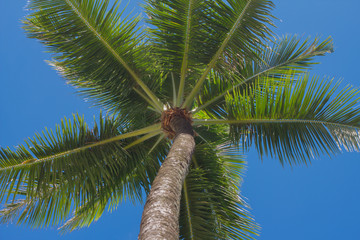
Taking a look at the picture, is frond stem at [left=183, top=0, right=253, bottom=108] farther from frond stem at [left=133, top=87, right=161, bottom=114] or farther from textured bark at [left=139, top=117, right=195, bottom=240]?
textured bark at [left=139, top=117, right=195, bottom=240]

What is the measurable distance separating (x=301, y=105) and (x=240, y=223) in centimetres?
209

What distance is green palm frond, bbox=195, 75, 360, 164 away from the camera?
4.85 metres

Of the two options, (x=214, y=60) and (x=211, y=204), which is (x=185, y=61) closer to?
(x=214, y=60)

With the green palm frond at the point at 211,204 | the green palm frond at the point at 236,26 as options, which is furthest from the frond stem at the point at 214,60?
the green palm frond at the point at 211,204

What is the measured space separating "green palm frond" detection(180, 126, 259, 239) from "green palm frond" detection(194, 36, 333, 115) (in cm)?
94

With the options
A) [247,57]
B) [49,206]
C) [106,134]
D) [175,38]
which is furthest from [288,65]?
[49,206]

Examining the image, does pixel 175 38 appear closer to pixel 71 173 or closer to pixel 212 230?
pixel 71 173

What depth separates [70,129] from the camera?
519cm

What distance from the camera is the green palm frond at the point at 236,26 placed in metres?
5.58

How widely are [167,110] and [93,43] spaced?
1.62 meters

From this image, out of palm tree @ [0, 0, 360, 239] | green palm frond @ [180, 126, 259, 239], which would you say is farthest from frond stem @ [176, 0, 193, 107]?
green palm frond @ [180, 126, 259, 239]

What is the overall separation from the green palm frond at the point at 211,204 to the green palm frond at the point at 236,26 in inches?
45.4

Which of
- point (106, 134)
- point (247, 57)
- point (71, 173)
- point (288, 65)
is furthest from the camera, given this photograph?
point (288, 65)

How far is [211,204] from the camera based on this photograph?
5363 mm
